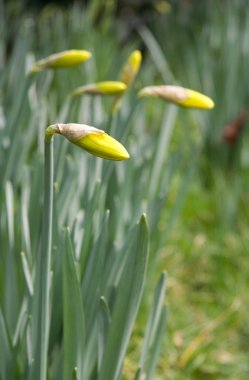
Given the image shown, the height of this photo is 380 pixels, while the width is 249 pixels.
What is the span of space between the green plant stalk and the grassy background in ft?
0.47

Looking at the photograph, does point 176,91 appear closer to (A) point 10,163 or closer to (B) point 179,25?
(A) point 10,163

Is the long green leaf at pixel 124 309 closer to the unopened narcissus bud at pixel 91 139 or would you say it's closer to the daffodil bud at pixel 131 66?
the unopened narcissus bud at pixel 91 139

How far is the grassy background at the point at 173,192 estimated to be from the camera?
3.68ft

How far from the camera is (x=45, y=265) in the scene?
0.74 metres

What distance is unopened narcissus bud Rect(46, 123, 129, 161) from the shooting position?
0.63 meters

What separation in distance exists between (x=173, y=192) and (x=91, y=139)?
1.64 meters

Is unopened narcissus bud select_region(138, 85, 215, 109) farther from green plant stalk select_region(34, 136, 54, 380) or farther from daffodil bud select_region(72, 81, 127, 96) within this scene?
green plant stalk select_region(34, 136, 54, 380)

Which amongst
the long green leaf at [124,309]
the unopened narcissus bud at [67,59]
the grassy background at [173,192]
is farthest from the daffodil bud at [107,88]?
the long green leaf at [124,309]

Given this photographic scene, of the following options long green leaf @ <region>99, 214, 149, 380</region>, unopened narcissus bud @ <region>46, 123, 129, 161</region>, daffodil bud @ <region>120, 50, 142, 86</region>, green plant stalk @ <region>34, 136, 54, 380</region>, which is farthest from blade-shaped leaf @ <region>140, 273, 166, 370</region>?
daffodil bud @ <region>120, 50, 142, 86</region>

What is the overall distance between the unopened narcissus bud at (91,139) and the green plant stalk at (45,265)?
0.15 feet

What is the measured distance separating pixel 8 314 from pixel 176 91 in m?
0.47

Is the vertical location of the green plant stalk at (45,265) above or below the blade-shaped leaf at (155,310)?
above

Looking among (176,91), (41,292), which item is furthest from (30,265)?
(176,91)

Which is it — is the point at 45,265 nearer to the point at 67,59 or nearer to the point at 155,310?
the point at 155,310
